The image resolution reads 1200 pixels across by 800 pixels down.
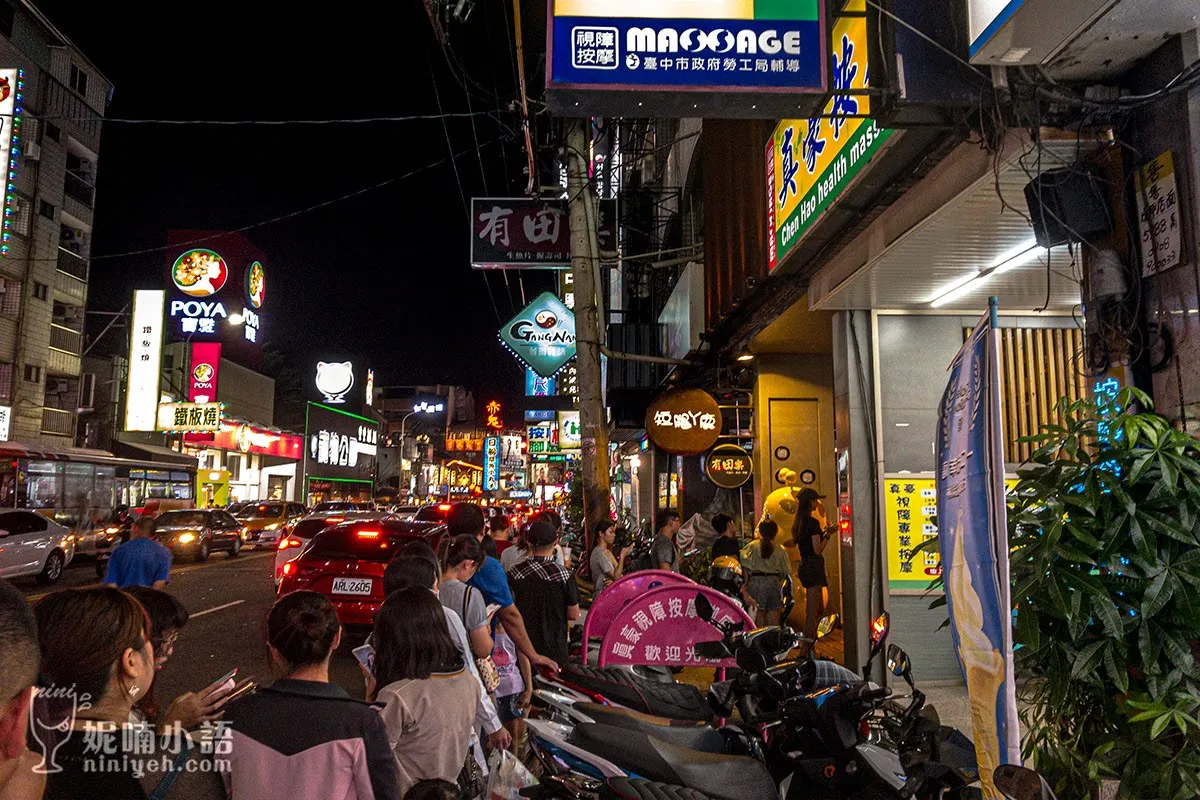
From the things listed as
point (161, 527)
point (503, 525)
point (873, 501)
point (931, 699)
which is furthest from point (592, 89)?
point (161, 527)

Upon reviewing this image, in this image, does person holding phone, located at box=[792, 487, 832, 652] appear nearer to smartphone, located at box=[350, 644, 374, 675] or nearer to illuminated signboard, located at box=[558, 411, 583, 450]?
smartphone, located at box=[350, 644, 374, 675]

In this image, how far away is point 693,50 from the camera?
469cm

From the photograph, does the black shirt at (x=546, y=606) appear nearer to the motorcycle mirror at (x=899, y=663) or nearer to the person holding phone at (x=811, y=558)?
the motorcycle mirror at (x=899, y=663)

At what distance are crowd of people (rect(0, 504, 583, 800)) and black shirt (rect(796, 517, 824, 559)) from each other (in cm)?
664

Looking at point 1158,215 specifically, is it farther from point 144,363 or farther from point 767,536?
point 144,363

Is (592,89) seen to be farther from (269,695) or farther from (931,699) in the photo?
(931,699)

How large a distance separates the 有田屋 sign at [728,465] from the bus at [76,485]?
1300 cm

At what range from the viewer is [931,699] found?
7723 mm

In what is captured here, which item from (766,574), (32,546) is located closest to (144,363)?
(32,546)

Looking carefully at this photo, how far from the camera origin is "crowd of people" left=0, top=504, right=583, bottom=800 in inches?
79.4

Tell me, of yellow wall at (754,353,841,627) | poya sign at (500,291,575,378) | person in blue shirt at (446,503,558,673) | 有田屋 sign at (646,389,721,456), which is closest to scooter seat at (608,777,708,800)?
person in blue shirt at (446,503,558,673)

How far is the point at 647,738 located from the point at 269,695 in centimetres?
183

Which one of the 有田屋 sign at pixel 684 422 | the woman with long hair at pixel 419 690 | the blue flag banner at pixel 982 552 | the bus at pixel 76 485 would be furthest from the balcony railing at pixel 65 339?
the blue flag banner at pixel 982 552

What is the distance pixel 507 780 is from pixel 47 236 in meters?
41.1
